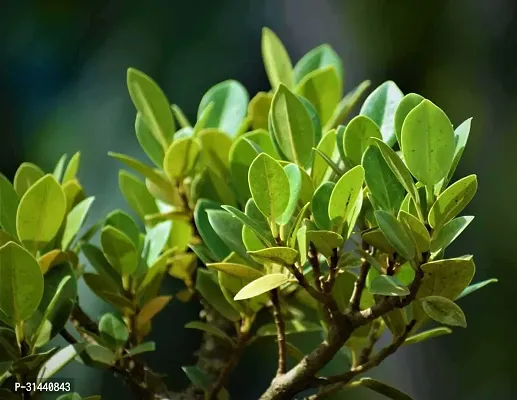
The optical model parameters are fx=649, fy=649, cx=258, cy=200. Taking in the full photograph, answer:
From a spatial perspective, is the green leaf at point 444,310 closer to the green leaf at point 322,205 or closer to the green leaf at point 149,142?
the green leaf at point 322,205

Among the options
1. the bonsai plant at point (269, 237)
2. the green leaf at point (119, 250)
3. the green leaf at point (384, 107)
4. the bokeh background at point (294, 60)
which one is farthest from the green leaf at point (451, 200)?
the bokeh background at point (294, 60)

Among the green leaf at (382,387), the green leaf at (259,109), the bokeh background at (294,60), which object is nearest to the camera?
the green leaf at (382,387)

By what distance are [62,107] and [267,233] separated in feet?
2.78

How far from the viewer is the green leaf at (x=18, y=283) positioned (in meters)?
0.35

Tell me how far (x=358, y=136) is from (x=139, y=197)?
0.23 metres

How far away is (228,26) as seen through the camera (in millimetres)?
1180

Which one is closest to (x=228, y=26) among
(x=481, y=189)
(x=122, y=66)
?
(x=122, y=66)

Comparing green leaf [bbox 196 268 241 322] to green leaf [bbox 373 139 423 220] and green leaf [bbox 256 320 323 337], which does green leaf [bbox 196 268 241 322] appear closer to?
green leaf [bbox 256 320 323 337]

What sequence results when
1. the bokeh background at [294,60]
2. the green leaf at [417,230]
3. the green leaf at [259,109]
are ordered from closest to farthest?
1. the green leaf at [417,230]
2. the green leaf at [259,109]
3. the bokeh background at [294,60]

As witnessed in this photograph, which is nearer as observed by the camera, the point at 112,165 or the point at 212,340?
the point at 212,340

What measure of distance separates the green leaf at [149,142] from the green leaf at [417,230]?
24cm

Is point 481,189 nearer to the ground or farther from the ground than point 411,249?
nearer to the ground

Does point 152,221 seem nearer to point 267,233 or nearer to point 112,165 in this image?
point 267,233

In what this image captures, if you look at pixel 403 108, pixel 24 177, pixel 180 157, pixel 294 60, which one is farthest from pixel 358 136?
pixel 294 60
